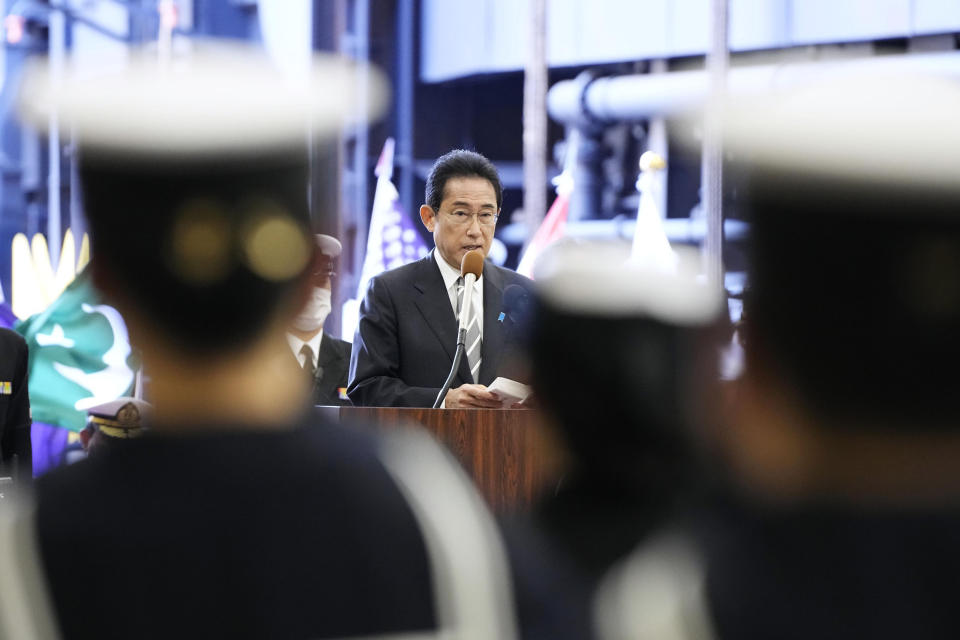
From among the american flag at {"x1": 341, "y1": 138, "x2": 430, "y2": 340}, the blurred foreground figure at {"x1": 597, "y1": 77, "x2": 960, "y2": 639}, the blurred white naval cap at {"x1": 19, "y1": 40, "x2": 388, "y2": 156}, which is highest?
the american flag at {"x1": 341, "y1": 138, "x2": 430, "y2": 340}

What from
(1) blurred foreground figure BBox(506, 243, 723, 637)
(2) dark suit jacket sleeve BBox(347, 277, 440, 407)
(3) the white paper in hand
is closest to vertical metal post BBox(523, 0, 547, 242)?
(2) dark suit jacket sleeve BBox(347, 277, 440, 407)

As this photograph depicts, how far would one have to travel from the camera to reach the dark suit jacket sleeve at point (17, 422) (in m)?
3.91

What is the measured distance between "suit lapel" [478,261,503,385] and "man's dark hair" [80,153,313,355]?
2.57 m

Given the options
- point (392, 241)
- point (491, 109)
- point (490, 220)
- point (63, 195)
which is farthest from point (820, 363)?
point (491, 109)

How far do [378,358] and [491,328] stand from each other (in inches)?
12.2

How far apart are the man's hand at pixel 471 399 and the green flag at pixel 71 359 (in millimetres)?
3480

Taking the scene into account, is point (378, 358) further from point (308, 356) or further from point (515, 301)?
point (308, 356)

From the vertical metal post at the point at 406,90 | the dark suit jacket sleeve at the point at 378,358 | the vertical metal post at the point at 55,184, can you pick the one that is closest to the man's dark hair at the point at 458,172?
the dark suit jacket sleeve at the point at 378,358

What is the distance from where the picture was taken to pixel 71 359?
245 inches

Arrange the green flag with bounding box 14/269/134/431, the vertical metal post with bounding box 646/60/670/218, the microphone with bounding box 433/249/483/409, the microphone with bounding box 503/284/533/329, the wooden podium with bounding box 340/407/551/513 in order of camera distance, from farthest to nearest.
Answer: the vertical metal post with bounding box 646/60/670/218, the green flag with bounding box 14/269/134/431, the microphone with bounding box 433/249/483/409, the microphone with bounding box 503/284/533/329, the wooden podium with bounding box 340/407/551/513

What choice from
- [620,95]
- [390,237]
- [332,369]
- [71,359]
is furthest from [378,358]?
[620,95]

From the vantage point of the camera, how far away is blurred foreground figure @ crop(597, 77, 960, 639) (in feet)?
2.51

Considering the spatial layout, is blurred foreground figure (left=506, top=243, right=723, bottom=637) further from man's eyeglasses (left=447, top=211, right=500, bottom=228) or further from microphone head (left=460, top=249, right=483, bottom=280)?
man's eyeglasses (left=447, top=211, right=500, bottom=228)

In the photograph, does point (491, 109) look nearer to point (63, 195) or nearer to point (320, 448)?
point (63, 195)
